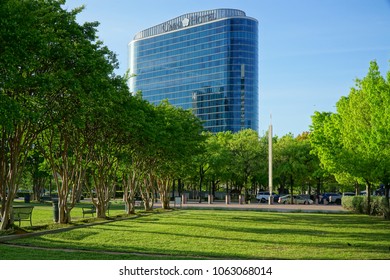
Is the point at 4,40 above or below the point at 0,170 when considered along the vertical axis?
above

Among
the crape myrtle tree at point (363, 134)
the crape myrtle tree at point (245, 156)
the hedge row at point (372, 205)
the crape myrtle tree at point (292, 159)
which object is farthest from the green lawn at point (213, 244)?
→ the crape myrtle tree at point (245, 156)

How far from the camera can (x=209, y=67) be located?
5748 inches

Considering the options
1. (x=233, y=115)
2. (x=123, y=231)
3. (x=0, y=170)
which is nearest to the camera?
(x=0, y=170)

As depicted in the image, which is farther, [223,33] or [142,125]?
[223,33]

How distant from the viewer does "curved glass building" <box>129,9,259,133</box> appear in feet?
459

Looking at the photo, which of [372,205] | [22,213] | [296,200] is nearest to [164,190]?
[372,205]

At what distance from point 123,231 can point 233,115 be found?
389 ft

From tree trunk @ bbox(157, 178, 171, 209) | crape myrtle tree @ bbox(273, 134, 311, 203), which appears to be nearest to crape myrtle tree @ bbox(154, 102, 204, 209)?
tree trunk @ bbox(157, 178, 171, 209)

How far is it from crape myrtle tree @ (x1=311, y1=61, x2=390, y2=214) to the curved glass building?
9755 cm

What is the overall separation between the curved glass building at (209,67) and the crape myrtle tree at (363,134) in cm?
9755

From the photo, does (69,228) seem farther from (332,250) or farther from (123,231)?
(332,250)

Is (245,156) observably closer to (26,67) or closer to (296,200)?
(296,200)
